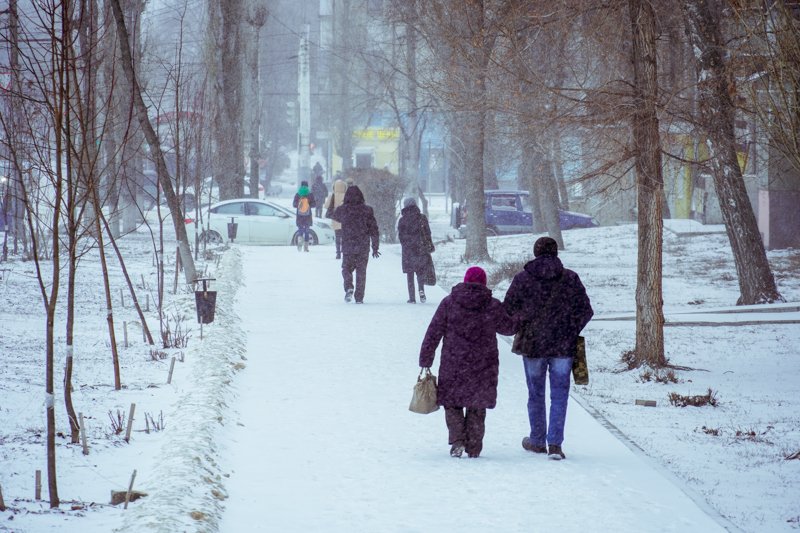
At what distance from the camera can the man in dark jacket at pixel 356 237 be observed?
16.2 m

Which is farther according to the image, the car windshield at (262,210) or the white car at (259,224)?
the car windshield at (262,210)

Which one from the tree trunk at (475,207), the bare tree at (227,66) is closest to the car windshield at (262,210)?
the bare tree at (227,66)

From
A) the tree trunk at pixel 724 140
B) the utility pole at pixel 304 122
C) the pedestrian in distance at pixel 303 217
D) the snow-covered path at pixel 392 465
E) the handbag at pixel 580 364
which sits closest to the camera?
the snow-covered path at pixel 392 465

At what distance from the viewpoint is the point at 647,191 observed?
11891 mm

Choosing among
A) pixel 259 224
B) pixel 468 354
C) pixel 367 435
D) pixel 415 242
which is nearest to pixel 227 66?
pixel 259 224

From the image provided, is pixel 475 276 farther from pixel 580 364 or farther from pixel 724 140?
pixel 724 140

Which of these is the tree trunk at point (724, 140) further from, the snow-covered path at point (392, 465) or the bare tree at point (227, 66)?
the bare tree at point (227, 66)

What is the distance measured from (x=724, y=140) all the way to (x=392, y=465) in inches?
285

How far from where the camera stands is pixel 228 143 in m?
30.7

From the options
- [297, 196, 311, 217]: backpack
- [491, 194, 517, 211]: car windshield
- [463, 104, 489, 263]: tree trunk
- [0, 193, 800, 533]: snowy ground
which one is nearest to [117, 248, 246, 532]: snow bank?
[0, 193, 800, 533]: snowy ground

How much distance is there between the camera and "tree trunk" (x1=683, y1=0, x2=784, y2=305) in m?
13.3

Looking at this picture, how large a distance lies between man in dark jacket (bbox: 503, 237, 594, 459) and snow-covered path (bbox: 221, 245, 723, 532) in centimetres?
39

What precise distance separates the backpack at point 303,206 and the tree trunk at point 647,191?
16637mm

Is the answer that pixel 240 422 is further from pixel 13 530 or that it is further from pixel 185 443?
pixel 13 530
